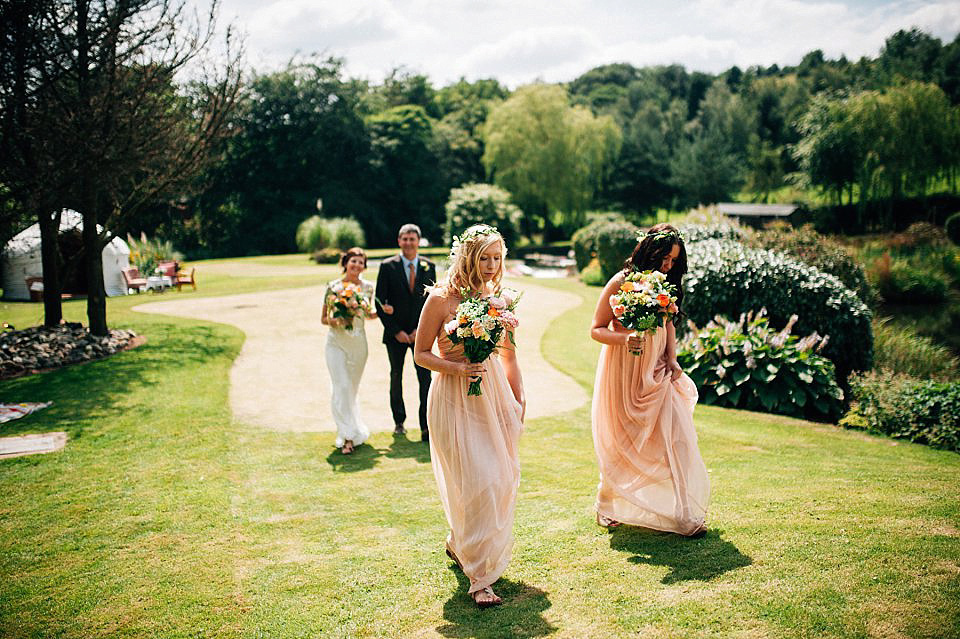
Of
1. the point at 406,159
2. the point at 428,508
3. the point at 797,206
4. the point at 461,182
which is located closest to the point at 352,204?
the point at 406,159

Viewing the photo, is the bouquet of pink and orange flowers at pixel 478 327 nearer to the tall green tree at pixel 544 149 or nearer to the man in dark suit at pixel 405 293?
the man in dark suit at pixel 405 293

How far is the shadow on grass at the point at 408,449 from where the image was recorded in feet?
24.7

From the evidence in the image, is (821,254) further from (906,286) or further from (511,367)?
(511,367)

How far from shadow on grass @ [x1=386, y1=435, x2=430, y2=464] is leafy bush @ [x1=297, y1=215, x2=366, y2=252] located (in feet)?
101

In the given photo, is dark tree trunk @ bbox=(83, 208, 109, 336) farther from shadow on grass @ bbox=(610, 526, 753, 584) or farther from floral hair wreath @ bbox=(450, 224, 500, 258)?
shadow on grass @ bbox=(610, 526, 753, 584)

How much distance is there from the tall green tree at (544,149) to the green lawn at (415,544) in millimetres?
37149

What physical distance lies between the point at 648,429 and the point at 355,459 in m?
3.78

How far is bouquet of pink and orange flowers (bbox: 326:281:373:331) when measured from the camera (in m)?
7.93

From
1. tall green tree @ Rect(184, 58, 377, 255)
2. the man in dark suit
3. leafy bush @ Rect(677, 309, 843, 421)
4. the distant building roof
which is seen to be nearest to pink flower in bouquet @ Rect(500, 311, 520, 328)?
the man in dark suit

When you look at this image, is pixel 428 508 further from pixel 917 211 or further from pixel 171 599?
pixel 917 211

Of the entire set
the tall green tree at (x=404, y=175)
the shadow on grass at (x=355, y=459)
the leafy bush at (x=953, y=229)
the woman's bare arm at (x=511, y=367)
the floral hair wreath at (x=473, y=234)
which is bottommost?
the shadow on grass at (x=355, y=459)

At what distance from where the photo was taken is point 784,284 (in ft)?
36.3

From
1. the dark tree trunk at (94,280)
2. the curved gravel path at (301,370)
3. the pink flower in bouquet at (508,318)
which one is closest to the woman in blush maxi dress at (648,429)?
the pink flower in bouquet at (508,318)

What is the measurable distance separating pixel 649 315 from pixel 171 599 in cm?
397
